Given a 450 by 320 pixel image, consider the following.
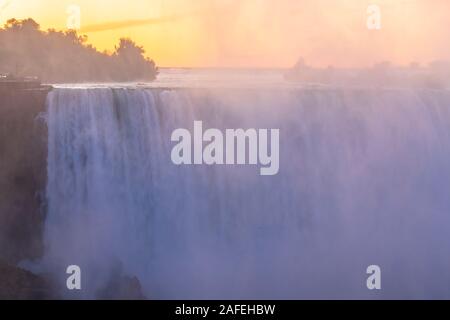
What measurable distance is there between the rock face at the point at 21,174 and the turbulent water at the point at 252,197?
0.44 feet

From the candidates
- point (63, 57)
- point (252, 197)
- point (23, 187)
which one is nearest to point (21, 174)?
point (23, 187)

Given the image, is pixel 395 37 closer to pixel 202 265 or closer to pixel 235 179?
pixel 235 179

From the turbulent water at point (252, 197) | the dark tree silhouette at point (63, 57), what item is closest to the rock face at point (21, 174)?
the turbulent water at point (252, 197)

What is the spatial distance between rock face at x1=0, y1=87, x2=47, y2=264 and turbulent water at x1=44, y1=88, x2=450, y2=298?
0.44 ft

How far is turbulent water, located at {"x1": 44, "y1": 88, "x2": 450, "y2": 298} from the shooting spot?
6.86 metres

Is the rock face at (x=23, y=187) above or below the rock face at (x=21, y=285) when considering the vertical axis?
above

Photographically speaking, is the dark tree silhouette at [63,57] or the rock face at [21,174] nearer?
the rock face at [21,174]

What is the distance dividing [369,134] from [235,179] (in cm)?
165

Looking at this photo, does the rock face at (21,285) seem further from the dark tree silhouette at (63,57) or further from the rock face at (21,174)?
the dark tree silhouette at (63,57)

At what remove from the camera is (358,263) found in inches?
268

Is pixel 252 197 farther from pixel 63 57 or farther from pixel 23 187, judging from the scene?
pixel 63 57

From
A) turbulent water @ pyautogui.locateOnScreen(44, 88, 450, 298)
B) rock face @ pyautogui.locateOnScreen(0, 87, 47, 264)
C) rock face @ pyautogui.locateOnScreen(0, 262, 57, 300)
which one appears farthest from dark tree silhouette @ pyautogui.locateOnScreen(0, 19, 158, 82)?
rock face @ pyautogui.locateOnScreen(0, 262, 57, 300)

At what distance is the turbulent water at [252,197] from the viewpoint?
686cm

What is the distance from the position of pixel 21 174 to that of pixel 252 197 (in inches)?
91.1
